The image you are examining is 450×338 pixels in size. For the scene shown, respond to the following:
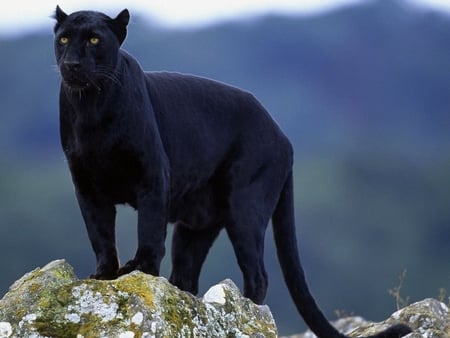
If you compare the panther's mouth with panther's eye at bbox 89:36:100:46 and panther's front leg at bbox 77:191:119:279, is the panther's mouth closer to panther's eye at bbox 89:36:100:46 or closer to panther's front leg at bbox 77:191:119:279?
panther's eye at bbox 89:36:100:46

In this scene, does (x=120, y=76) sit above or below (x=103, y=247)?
above

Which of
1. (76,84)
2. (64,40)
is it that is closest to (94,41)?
(64,40)

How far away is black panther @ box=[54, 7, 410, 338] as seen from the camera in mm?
8438

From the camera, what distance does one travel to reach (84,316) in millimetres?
6883

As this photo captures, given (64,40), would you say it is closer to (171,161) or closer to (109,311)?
(171,161)

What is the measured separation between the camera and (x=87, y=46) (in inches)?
328

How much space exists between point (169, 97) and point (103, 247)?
1.40 m

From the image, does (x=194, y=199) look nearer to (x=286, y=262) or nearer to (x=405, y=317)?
(x=286, y=262)

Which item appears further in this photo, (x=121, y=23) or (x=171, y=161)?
(x=171, y=161)

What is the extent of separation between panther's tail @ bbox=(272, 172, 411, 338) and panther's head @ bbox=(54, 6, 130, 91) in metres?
2.35

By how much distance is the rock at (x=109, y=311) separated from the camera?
267 inches

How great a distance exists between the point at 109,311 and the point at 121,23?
247 cm

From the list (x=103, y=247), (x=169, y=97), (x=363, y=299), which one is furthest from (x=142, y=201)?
(x=363, y=299)

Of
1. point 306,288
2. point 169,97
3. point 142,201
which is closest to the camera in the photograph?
point 142,201
